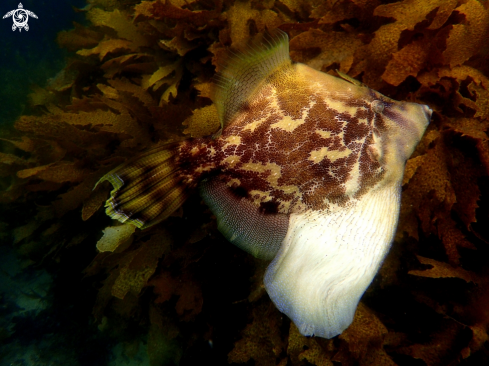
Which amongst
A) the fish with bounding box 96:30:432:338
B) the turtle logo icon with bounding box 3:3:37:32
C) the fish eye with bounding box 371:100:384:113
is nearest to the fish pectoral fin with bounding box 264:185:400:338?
the fish with bounding box 96:30:432:338

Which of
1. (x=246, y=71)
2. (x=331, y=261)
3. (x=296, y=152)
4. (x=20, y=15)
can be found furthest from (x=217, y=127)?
(x=20, y=15)

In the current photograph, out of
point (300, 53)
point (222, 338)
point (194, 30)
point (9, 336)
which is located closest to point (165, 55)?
point (194, 30)

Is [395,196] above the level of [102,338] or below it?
above

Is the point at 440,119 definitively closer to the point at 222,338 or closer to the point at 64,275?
the point at 222,338

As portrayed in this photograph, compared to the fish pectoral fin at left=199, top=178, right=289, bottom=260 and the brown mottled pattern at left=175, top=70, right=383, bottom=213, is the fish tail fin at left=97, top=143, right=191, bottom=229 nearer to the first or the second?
the brown mottled pattern at left=175, top=70, right=383, bottom=213

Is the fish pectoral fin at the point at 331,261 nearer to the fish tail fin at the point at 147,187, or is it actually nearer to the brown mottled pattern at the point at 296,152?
the brown mottled pattern at the point at 296,152

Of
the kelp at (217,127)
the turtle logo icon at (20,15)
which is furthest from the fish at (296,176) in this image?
the turtle logo icon at (20,15)
